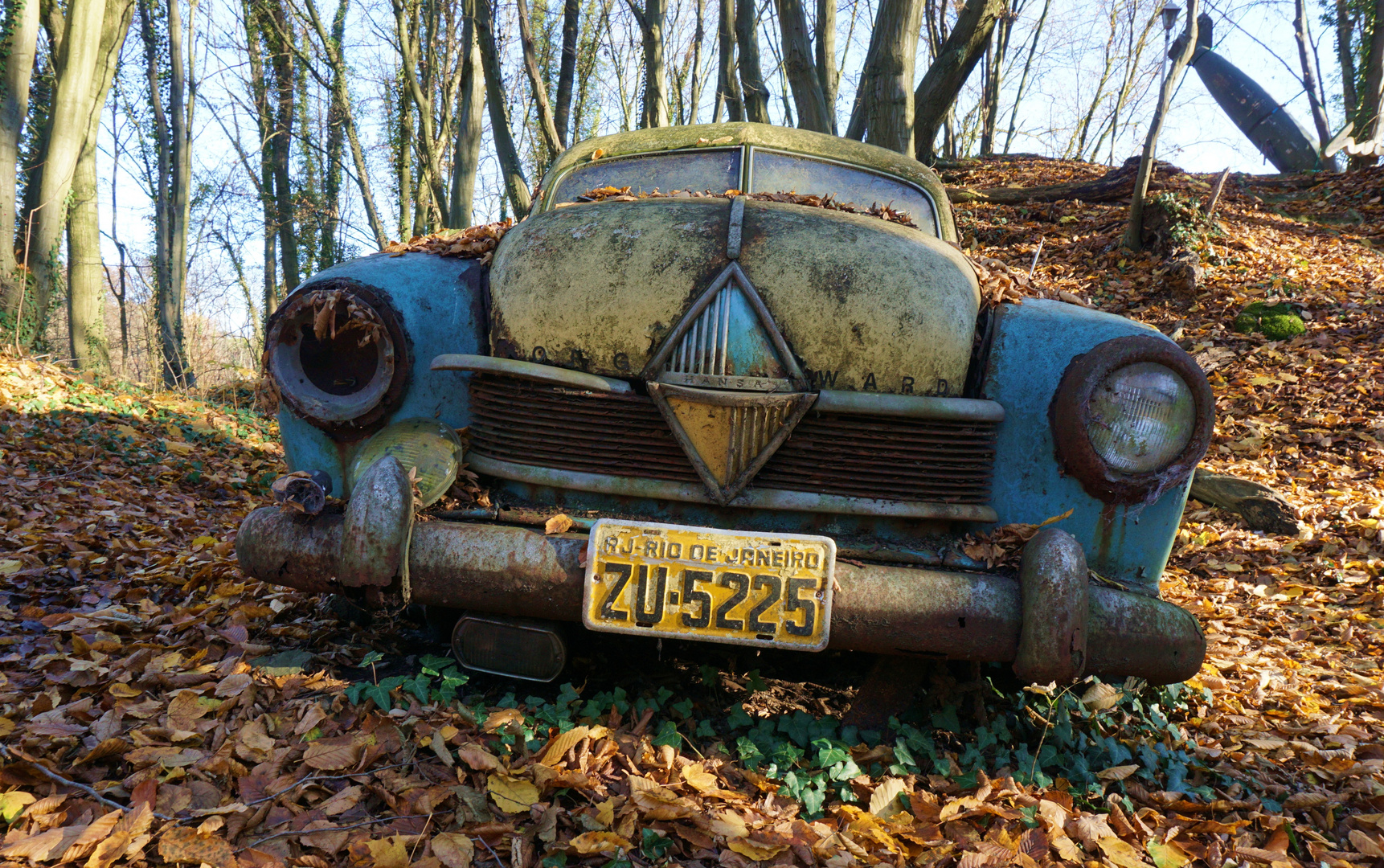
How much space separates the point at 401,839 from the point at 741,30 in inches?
387

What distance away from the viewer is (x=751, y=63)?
9969 mm

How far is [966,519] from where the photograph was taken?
7.32ft

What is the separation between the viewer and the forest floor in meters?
1.80

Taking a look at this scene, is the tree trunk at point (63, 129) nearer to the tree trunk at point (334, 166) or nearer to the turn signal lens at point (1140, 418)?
the tree trunk at point (334, 166)

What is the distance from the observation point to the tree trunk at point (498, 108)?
334 inches

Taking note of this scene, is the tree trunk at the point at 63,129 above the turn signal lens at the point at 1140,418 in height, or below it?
above

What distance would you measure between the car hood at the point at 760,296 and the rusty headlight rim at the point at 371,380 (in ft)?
0.87

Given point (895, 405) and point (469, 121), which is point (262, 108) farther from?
point (895, 405)

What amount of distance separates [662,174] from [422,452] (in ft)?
5.84

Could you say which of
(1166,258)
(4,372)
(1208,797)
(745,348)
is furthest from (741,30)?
(1208,797)

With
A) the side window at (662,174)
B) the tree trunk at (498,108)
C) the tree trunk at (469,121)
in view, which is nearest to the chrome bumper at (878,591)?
the side window at (662,174)

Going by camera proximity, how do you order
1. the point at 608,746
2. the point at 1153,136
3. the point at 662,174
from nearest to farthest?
the point at 608,746 → the point at 662,174 → the point at 1153,136

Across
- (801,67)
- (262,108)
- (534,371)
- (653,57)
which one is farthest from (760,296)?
(262,108)

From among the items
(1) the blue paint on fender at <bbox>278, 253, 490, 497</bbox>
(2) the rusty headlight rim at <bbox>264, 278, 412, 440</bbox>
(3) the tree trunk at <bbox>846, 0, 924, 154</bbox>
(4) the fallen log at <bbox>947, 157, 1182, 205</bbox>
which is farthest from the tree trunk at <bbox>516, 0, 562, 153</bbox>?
(2) the rusty headlight rim at <bbox>264, 278, 412, 440</bbox>
